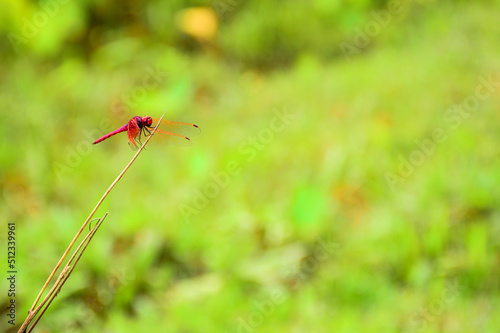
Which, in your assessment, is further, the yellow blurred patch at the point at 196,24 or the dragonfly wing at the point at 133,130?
the yellow blurred patch at the point at 196,24

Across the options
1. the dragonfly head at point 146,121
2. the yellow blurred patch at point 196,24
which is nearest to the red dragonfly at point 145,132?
the dragonfly head at point 146,121

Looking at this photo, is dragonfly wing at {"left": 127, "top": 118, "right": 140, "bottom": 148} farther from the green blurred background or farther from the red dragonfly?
the green blurred background

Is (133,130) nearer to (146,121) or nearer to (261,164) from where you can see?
(146,121)

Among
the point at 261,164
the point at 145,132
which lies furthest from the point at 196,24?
the point at 145,132

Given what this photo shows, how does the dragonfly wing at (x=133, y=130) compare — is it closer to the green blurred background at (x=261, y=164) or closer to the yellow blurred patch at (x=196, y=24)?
the green blurred background at (x=261, y=164)

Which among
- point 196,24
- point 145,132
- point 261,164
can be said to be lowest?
point 261,164

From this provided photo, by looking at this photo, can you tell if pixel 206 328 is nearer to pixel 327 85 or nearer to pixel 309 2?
pixel 327 85
